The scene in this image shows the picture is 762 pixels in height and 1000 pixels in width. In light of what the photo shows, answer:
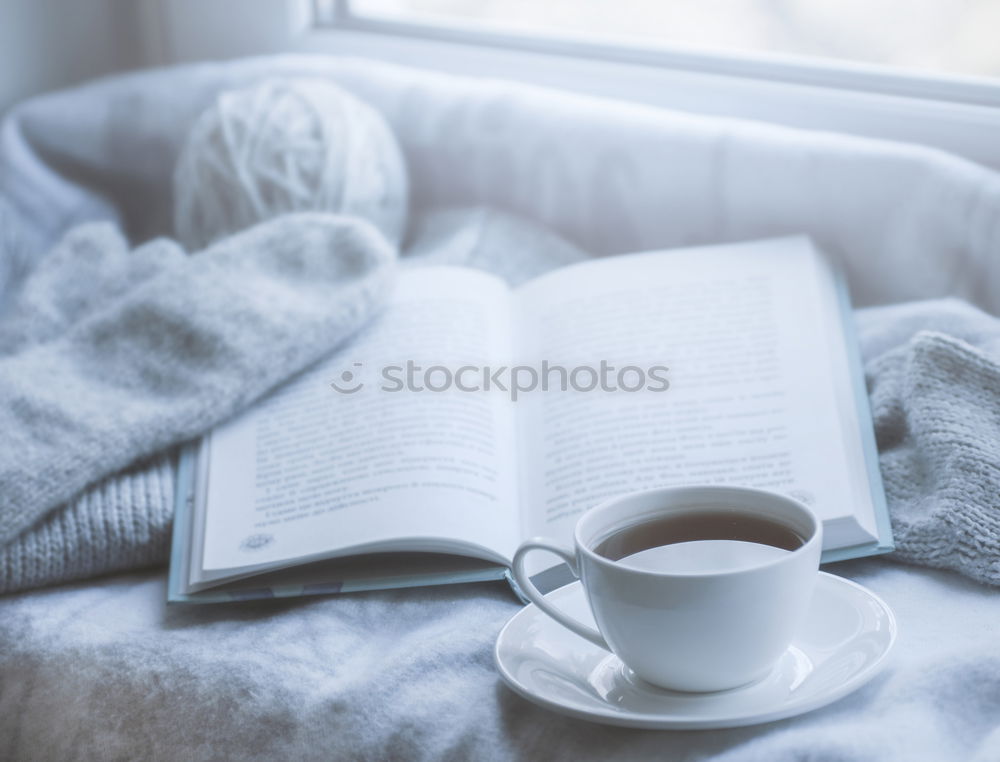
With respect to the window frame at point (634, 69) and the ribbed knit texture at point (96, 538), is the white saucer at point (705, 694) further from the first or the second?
the window frame at point (634, 69)

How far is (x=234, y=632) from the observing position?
0.46 metres

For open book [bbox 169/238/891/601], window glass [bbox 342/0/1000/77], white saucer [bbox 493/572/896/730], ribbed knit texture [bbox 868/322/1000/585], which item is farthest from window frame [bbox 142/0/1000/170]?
white saucer [bbox 493/572/896/730]

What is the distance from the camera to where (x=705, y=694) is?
362 mm

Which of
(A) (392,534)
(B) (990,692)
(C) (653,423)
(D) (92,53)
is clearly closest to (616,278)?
(C) (653,423)

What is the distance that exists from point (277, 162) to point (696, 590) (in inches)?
20.1

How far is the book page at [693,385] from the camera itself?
51cm

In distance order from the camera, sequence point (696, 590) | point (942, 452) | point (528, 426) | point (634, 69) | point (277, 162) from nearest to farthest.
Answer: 1. point (696, 590)
2. point (942, 452)
3. point (528, 426)
4. point (277, 162)
5. point (634, 69)

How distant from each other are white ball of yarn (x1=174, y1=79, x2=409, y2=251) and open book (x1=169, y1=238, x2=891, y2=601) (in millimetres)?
125

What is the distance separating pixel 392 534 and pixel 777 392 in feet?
0.73

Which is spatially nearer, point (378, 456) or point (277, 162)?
point (378, 456)

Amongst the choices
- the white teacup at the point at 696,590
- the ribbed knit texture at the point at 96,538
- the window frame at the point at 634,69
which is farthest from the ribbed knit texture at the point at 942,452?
the ribbed knit texture at the point at 96,538

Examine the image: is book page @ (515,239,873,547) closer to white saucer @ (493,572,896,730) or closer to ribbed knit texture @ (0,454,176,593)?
white saucer @ (493,572,896,730)

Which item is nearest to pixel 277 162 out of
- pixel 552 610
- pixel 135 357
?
pixel 135 357

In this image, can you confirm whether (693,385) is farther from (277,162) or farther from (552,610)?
(277,162)
